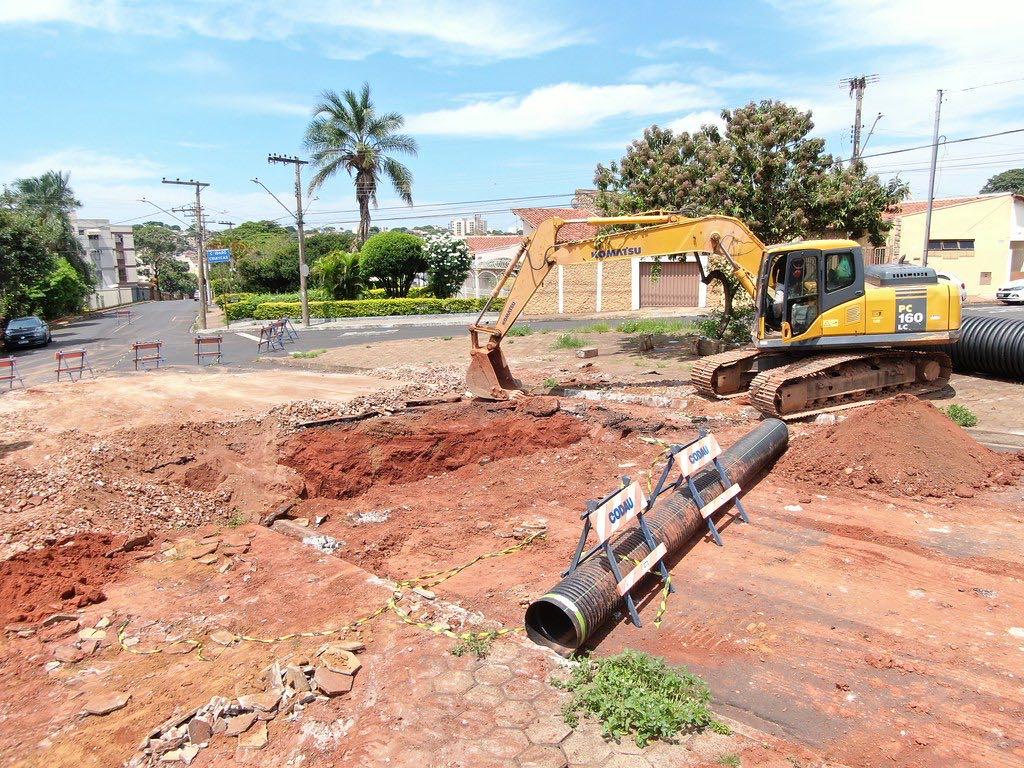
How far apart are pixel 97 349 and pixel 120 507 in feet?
83.2

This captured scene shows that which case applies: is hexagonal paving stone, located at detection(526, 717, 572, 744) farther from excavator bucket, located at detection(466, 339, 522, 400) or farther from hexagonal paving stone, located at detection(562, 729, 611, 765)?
excavator bucket, located at detection(466, 339, 522, 400)

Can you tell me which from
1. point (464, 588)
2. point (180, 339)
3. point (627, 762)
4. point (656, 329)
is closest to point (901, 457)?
point (464, 588)

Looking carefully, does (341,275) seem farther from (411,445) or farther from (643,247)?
(411,445)

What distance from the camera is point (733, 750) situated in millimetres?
4336

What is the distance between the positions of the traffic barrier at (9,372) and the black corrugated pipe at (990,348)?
2296 cm

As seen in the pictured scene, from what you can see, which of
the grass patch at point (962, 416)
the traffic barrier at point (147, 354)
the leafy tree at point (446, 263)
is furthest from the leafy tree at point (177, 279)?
the grass patch at point (962, 416)

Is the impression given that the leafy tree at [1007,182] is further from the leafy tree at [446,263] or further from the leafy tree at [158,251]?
the leafy tree at [158,251]

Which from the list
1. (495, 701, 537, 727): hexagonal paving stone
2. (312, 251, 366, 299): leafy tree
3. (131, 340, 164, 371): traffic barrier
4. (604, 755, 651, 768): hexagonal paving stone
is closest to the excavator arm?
(495, 701, 537, 727): hexagonal paving stone


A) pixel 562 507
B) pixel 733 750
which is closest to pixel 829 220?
pixel 562 507

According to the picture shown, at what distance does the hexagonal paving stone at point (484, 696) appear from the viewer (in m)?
4.80

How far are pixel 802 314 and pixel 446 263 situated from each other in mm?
31550

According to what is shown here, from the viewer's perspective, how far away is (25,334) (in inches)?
1214

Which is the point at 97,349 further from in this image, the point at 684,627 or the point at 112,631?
the point at 684,627

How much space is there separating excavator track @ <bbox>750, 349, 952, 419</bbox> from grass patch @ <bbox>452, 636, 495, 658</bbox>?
25.6 feet
